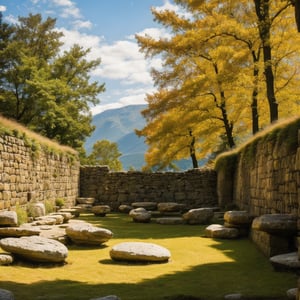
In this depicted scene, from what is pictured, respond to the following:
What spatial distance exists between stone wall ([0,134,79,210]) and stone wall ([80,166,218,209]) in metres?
2.19

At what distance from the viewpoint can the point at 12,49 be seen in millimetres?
30188

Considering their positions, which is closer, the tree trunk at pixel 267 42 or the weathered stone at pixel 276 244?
the weathered stone at pixel 276 244

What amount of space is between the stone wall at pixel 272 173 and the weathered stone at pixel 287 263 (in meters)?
1.09

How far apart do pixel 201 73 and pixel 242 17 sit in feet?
13.5

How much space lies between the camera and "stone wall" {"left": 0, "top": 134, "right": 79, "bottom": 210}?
38.4 feet

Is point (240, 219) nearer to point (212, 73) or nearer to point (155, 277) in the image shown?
point (155, 277)

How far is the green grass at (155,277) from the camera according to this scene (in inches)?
238

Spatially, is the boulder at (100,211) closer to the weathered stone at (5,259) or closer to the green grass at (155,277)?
the green grass at (155,277)

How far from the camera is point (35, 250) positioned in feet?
25.3

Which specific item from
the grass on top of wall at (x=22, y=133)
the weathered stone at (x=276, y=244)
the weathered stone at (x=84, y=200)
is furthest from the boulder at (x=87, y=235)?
the weathered stone at (x=84, y=200)

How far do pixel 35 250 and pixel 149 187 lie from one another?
48.4ft

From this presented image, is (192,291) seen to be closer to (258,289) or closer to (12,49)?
(258,289)

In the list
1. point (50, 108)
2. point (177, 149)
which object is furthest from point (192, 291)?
point (50, 108)

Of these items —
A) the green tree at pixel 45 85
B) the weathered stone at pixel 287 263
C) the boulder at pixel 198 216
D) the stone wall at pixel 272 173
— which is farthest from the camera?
the green tree at pixel 45 85
